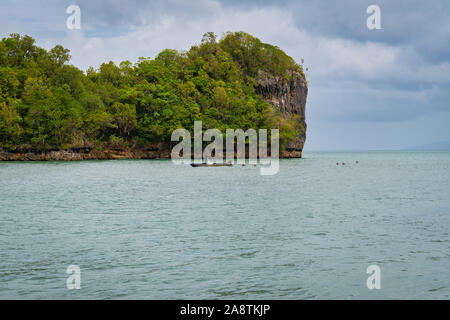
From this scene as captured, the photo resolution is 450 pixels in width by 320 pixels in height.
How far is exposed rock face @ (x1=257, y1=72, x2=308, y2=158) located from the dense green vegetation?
94.6 inches

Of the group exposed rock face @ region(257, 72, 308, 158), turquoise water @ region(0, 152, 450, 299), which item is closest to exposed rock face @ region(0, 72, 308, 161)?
exposed rock face @ region(257, 72, 308, 158)

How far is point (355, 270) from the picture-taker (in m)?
12.3

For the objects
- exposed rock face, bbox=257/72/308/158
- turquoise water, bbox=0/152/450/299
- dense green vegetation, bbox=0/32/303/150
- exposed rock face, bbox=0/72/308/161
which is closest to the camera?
turquoise water, bbox=0/152/450/299

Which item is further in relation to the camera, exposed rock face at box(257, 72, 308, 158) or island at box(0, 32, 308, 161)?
exposed rock face at box(257, 72, 308, 158)

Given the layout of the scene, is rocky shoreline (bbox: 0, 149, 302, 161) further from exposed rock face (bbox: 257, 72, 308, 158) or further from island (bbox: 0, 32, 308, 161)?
exposed rock face (bbox: 257, 72, 308, 158)

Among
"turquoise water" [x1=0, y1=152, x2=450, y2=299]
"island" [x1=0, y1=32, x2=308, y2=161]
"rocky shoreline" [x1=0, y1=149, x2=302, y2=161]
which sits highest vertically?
"island" [x1=0, y1=32, x2=308, y2=161]

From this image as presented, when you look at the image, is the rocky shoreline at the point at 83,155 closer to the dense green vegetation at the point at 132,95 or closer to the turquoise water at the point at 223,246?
the dense green vegetation at the point at 132,95

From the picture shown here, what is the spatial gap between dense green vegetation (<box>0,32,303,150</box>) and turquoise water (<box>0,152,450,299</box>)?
53953 millimetres

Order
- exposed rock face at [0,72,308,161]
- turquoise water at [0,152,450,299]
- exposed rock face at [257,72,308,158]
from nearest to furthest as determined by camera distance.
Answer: turquoise water at [0,152,450,299], exposed rock face at [0,72,308,161], exposed rock face at [257,72,308,158]

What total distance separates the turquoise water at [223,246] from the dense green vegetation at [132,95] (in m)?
54.0

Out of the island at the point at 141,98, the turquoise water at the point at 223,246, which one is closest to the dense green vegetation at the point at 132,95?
the island at the point at 141,98

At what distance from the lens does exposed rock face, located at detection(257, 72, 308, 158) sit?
106050 mm

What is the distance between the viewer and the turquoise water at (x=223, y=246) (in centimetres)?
1083

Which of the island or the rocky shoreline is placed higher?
the island
